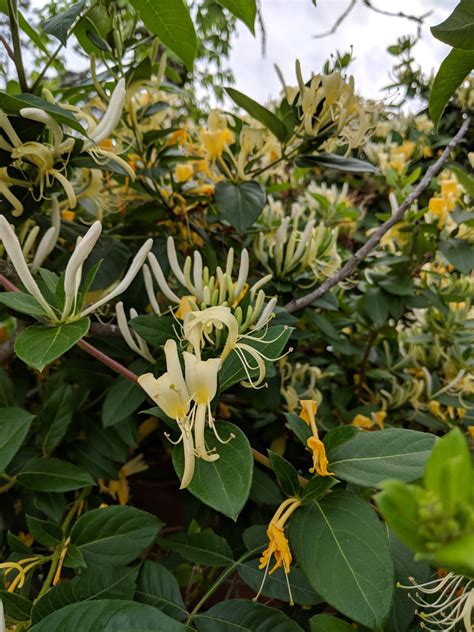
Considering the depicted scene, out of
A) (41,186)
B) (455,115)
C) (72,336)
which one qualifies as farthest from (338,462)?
(455,115)

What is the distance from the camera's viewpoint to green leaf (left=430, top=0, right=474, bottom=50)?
1.29 ft

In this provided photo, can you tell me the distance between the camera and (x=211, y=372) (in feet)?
1.04

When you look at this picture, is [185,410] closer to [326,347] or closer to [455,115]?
→ [326,347]

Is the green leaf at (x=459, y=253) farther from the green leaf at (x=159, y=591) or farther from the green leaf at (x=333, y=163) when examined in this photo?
the green leaf at (x=159, y=591)

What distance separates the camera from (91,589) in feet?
1.29

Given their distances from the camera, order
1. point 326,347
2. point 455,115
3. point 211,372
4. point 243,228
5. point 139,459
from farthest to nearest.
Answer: point 455,115
point 326,347
point 139,459
point 243,228
point 211,372

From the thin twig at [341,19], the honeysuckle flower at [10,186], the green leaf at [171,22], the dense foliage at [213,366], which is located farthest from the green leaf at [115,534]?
the thin twig at [341,19]

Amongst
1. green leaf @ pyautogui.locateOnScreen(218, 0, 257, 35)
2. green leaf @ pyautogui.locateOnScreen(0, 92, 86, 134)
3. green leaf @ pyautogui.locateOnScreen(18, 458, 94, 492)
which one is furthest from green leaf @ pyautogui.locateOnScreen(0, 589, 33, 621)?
green leaf @ pyautogui.locateOnScreen(218, 0, 257, 35)

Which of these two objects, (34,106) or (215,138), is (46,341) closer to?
(34,106)

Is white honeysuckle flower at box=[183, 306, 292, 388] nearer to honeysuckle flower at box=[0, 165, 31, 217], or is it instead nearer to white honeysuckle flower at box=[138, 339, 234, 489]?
white honeysuckle flower at box=[138, 339, 234, 489]

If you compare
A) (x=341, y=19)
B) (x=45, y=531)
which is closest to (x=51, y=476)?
(x=45, y=531)

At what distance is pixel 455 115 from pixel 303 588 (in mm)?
1540

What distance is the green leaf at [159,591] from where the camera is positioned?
0.42 metres

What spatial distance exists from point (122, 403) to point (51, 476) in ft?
0.30
